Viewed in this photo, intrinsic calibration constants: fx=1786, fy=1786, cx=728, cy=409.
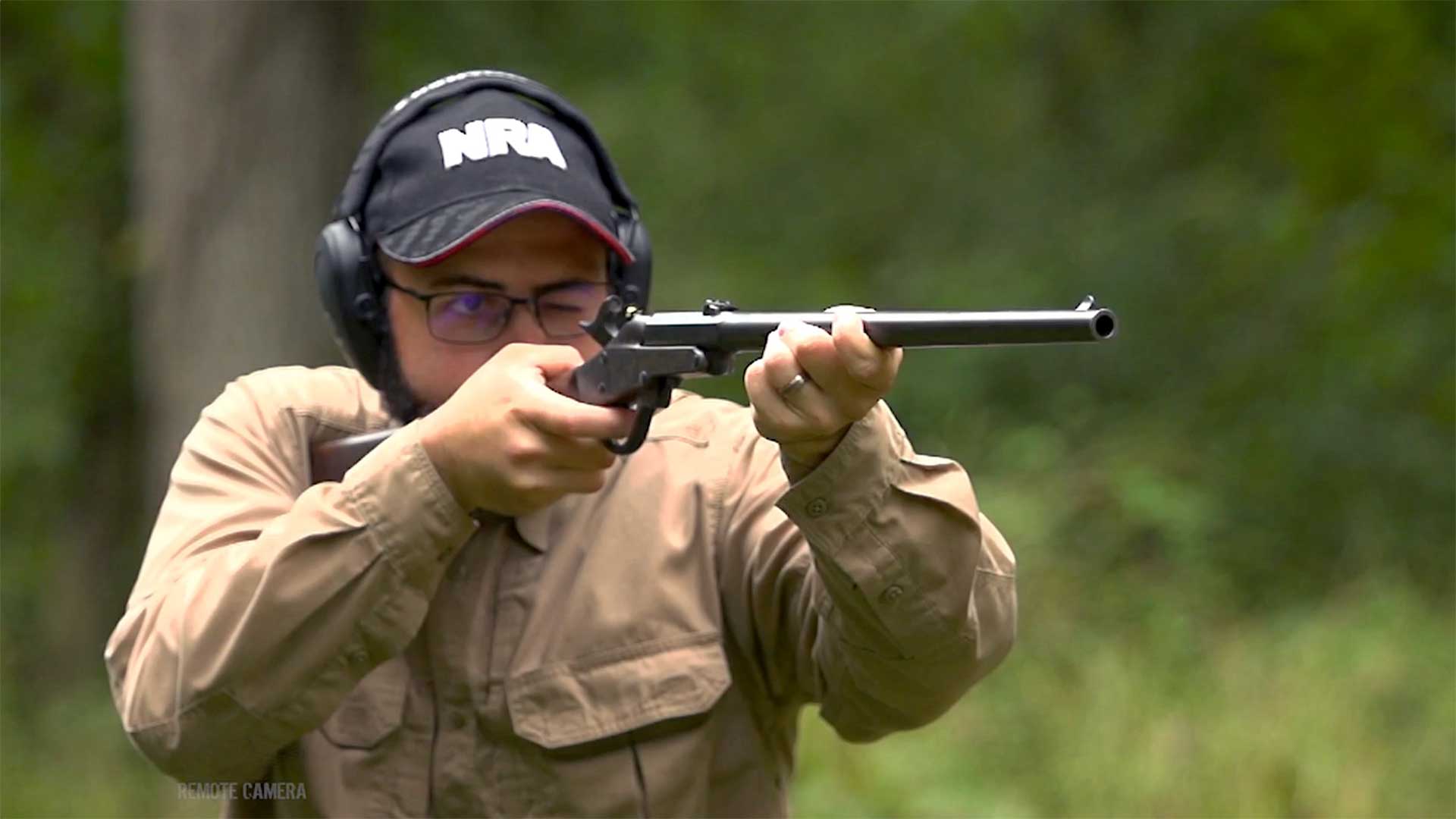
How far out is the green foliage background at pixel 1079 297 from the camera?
6082 mm

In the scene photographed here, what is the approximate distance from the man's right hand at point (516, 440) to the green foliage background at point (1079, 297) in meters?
3.55

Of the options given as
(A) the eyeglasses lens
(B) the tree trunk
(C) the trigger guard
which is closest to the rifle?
(C) the trigger guard

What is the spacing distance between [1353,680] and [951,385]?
2325 mm

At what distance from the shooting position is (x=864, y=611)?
239cm

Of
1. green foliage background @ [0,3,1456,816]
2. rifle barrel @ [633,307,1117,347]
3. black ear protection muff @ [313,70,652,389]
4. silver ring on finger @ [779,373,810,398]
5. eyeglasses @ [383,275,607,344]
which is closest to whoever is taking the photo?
rifle barrel @ [633,307,1117,347]

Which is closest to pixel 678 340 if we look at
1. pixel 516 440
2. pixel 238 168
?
pixel 516 440

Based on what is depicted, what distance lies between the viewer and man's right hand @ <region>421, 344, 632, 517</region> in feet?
8.01

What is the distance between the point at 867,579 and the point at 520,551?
0.61m

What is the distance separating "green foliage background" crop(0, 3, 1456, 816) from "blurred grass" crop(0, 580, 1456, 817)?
0.05ft

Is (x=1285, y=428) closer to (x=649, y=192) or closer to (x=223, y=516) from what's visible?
(x=649, y=192)

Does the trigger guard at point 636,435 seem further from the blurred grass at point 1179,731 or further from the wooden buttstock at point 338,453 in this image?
the blurred grass at point 1179,731

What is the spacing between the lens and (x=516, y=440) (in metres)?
2.44

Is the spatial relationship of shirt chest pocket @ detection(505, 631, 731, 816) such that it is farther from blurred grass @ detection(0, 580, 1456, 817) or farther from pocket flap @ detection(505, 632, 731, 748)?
blurred grass @ detection(0, 580, 1456, 817)

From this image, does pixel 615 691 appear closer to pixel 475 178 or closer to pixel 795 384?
pixel 795 384
